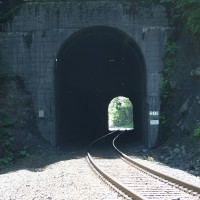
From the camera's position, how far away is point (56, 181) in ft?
35.2

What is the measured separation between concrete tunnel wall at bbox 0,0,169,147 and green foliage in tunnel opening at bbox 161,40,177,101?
255 mm

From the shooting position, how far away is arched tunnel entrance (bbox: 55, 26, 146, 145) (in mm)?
21156

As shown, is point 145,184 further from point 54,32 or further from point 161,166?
point 54,32

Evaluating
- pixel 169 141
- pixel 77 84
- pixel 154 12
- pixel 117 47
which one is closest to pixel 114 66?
pixel 77 84

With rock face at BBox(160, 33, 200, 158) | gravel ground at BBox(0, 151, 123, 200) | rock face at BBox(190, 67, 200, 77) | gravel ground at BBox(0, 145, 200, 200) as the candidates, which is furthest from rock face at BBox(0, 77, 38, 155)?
rock face at BBox(190, 67, 200, 77)

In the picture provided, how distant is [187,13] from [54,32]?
600 cm

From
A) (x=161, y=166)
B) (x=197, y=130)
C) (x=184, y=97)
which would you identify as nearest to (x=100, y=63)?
(x=184, y=97)

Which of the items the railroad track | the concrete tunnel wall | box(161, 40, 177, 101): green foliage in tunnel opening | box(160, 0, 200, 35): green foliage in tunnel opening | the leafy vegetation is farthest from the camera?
the concrete tunnel wall

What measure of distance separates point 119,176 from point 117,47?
1470 cm

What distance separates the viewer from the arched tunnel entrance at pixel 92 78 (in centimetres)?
2116

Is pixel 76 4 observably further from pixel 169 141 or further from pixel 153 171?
pixel 153 171

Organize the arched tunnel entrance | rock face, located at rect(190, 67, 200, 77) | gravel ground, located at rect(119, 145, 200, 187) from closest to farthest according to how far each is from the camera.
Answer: gravel ground, located at rect(119, 145, 200, 187)
rock face, located at rect(190, 67, 200, 77)
the arched tunnel entrance

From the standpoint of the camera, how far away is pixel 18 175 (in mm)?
12391

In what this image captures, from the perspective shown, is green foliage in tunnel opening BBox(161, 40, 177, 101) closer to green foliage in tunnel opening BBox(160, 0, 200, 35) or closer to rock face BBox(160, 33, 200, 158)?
rock face BBox(160, 33, 200, 158)
